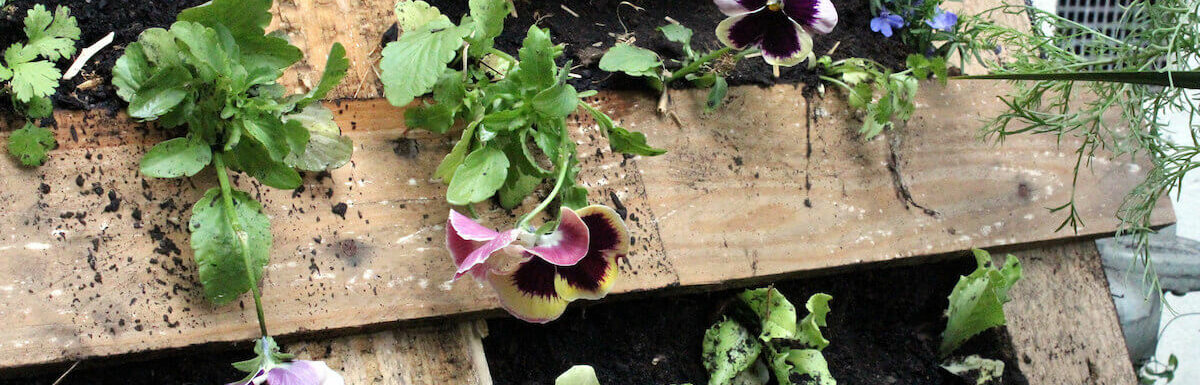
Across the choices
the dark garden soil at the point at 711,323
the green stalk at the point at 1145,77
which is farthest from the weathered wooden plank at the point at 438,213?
the green stalk at the point at 1145,77

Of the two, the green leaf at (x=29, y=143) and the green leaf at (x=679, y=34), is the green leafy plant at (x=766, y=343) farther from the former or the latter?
the green leaf at (x=29, y=143)

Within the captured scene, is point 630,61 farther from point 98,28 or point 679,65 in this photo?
point 98,28

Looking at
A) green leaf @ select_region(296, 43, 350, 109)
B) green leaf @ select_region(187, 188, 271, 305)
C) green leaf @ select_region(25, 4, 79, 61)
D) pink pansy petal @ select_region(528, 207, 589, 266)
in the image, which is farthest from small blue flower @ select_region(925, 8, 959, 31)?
green leaf @ select_region(25, 4, 79, 61)

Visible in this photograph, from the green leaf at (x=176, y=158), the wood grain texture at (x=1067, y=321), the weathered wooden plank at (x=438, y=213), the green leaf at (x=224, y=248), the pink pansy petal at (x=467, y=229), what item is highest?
the green leaf at (x=176, y=158)

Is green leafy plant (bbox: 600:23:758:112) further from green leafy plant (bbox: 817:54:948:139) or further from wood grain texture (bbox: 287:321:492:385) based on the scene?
wood grain texture (bbox: 287:321:492:385)

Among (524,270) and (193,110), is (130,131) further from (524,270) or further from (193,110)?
(524,270)

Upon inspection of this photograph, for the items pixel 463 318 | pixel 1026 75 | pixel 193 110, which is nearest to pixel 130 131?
pixel 193 110

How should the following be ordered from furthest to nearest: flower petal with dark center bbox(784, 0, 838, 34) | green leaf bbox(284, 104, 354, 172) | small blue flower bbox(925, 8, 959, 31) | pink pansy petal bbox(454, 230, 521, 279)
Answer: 1. small blue flower bbox(925, 8, 959, 31)
2. flower petal with dark center bbox(784, 0, 838, 34)
3. green leaf bbox(284, 104, 354, 172)
4. pink pansy petal bbox(454, 230, 521, 279)
